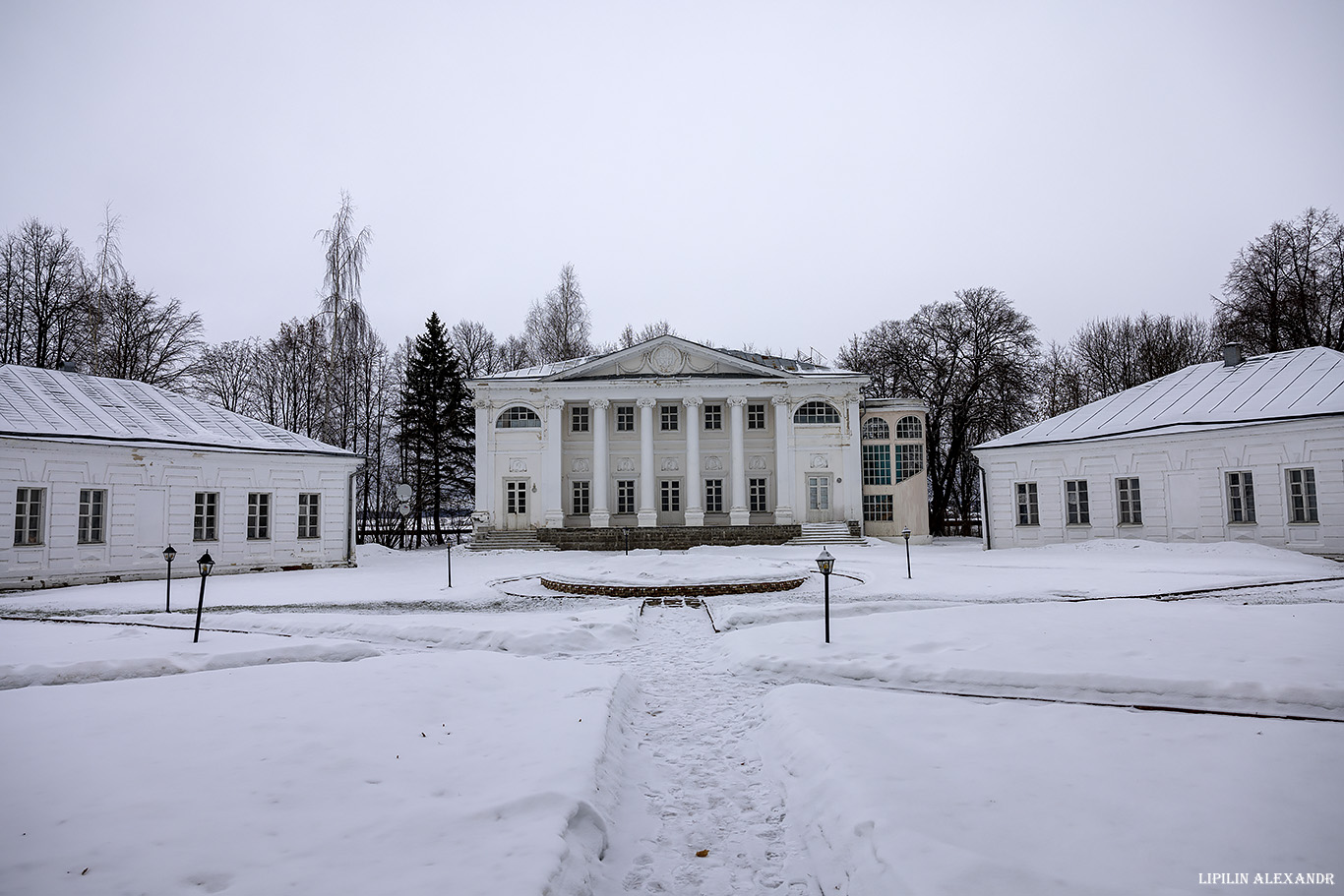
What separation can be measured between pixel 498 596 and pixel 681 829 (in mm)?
11593

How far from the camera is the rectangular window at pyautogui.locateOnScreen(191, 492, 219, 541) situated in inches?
785

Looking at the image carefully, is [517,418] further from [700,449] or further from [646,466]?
[700,449]

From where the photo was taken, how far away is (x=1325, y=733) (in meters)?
4.69

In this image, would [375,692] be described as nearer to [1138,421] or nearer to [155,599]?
[155,599]

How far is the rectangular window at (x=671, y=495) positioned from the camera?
31.7 m

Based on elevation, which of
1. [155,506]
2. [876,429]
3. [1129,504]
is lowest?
[1129,504]

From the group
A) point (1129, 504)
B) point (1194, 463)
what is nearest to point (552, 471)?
point (1129, 504)

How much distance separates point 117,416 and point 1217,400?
32255 mm

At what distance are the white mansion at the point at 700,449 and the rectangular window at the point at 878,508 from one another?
0.05 meters

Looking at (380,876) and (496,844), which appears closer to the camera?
(380,876)

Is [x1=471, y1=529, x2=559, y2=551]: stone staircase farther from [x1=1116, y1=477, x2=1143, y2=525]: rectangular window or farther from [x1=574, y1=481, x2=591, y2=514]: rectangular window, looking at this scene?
[x1=1116, y1=477, x2=1143, y2=525]: rectangular window

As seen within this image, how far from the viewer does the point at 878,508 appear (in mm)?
30969

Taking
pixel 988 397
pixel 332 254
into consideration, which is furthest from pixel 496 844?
pixel 988 397

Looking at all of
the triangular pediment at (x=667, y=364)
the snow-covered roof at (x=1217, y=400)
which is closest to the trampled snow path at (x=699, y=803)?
the snow-covered roof at (x=1217, y=400)
